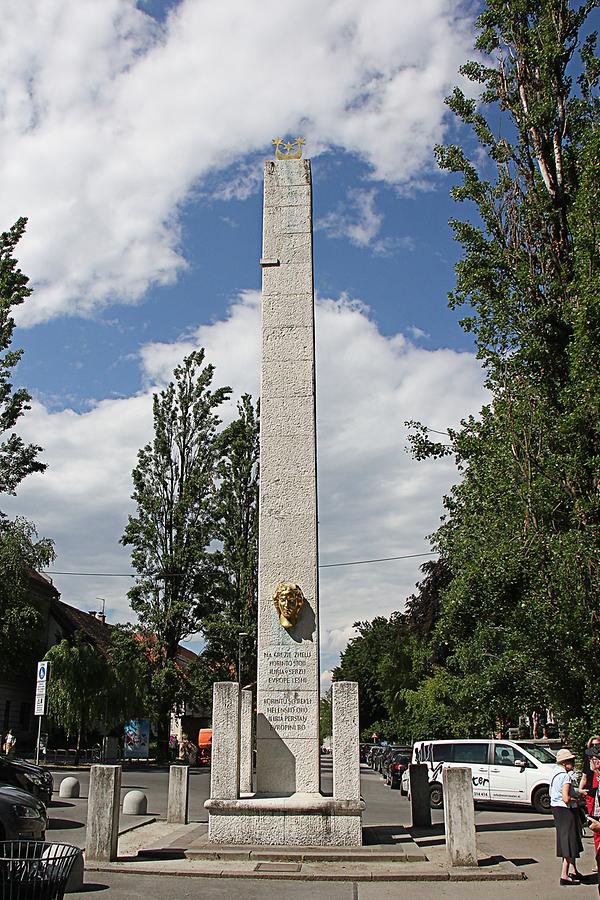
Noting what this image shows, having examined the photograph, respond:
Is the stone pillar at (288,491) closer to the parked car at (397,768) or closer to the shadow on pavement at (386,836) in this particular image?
the shadow on pavement at (386,836)

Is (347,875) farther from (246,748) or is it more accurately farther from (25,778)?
→ (25,778)

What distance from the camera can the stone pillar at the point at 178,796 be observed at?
15336 mm

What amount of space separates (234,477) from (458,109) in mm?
23431

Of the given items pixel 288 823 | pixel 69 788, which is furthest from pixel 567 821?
pixel 69 788

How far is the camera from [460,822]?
10984 millimetres

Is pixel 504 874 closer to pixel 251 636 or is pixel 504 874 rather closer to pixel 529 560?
pixel 529 560

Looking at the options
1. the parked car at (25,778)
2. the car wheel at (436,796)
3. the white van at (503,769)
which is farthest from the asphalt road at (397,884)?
the car wheel at (436,796)

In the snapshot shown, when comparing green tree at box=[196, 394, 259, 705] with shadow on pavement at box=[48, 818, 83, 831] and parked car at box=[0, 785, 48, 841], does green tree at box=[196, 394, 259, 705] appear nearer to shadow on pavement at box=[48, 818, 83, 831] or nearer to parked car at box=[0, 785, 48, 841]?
shadow on pavement at box=[48, 818, 83, 831]

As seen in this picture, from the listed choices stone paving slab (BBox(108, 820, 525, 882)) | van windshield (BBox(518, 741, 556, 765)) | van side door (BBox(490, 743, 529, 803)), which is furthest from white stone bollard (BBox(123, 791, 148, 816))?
van windshield (BBox(518, 741, 556, 765))

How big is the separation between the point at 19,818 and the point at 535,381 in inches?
517

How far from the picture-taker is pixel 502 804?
69.9 ft

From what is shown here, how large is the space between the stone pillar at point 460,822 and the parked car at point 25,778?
822 cm

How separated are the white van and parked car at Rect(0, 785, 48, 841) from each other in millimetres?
12236

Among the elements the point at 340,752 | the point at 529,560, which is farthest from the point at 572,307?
the point at 340,752
